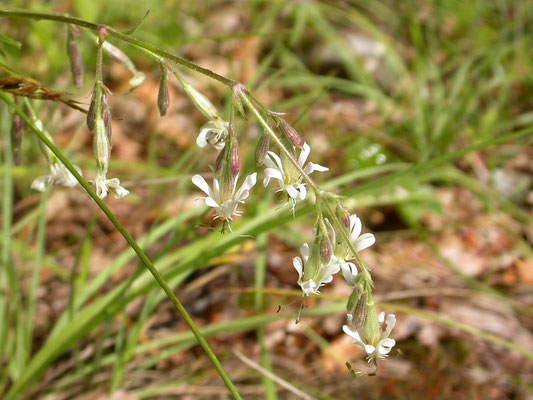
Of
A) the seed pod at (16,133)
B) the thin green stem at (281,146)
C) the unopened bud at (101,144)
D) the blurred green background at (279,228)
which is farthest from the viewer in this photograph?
the blurred green background at (279,228)

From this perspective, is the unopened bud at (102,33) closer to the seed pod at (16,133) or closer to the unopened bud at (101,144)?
the unopened bud at (101,144)

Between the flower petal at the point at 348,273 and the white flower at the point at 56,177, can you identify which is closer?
the flower petal at the point at 348,273

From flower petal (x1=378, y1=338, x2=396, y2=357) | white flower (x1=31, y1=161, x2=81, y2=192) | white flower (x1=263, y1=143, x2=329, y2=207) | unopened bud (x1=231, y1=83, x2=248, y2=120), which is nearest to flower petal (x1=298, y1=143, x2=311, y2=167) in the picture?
white flower (x1=263, y1=143, x2=329, y2=207)

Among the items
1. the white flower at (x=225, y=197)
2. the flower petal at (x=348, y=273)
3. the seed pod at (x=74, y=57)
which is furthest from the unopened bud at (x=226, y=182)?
the seed pod at (x=74, y=57)

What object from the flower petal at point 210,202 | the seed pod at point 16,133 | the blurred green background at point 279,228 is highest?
the seed pod at point 16,133

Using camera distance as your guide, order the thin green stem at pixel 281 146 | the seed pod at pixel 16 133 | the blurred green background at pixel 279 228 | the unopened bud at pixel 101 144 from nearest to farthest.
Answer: the thin green stem at pixel 281 146 → the unopened bud at pixel 101 144 → the seed pod at pixel 16 133 → the blurred green background at pixel 279 228

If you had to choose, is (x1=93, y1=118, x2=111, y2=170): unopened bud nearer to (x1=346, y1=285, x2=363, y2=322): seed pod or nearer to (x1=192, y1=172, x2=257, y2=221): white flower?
(x1=192, y1=172, x2=257, y2=221): white flower
